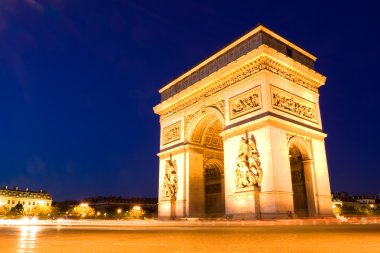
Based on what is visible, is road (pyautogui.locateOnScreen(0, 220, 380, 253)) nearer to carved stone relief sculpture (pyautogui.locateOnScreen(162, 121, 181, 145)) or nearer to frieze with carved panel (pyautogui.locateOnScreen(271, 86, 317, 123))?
frieze with carved panel (pyautogui.locateOnScreen(271, 86, 317, 123))

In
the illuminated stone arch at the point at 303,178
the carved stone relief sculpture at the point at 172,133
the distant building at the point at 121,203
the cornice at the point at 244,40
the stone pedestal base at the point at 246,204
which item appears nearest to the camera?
the stone pedestal base at the point at 246,204

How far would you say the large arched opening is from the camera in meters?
20.6

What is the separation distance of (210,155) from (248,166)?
6.86m

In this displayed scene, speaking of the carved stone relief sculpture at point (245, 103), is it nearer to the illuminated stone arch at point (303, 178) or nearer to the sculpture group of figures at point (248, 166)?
the sculpture group of figures at point (248, 166)

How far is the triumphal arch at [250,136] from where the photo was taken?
1516 centimetres

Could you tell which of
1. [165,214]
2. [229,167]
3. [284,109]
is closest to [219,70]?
[284,109]

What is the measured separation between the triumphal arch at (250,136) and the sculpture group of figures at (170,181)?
2.7 inches

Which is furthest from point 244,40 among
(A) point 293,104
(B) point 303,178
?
(B) point 303,178

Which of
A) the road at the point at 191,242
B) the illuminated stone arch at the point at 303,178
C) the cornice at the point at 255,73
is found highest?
the cornice at the point at 255,73

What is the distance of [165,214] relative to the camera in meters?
20.8

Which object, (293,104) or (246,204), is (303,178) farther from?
(246,204)

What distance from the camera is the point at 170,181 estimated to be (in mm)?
21219

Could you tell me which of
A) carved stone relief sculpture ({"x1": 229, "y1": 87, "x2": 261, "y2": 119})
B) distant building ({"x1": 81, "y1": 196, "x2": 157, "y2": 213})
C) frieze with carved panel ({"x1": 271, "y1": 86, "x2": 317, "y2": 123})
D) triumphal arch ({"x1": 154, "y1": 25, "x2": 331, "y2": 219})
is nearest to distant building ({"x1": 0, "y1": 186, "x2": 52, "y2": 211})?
distant building ({"x1": 81, "y1": 196, "x2": 157, "y2": 213})

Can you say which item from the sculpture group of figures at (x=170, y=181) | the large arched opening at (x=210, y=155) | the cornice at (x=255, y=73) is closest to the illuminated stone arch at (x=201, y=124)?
the large arched opening at (x=210, y=155)
